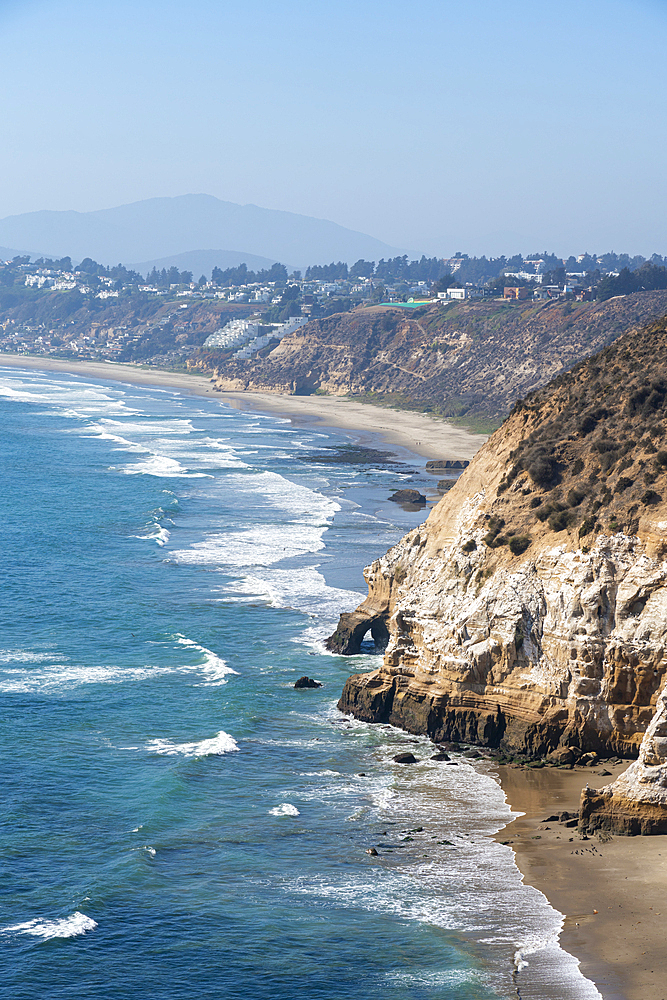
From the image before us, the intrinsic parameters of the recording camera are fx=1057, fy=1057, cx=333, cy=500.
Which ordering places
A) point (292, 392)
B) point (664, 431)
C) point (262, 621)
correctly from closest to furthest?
point (664, 431), point (262, 621), point (292, 392)

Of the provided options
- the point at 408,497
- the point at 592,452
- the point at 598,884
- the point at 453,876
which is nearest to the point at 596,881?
the point at 598,884

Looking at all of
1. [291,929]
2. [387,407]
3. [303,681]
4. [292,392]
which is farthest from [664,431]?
[292,392]

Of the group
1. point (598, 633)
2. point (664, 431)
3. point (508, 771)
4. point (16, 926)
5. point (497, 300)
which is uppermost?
point (497, 300)

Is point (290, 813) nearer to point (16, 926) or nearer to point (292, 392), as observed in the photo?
point (16, 926)

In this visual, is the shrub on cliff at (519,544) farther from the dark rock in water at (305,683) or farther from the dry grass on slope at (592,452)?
the dark rock in water at (305,683)

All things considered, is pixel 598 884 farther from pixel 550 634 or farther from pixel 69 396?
pixel 69 396

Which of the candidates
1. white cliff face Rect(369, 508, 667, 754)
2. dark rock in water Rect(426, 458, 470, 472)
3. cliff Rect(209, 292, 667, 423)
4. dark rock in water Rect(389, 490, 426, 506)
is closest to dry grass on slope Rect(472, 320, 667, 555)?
white cliff face Rect(369, 508, 667, 754)
